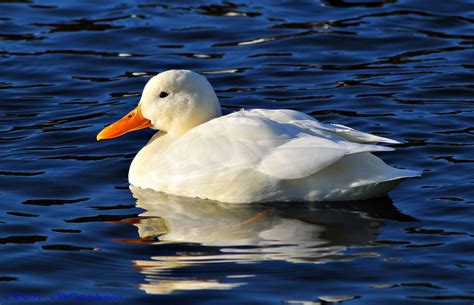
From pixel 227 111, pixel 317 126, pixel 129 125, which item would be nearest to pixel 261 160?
pixel 317 126

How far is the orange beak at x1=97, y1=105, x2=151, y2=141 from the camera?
416 inches

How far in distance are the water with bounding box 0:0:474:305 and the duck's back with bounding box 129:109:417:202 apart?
0.50 feet

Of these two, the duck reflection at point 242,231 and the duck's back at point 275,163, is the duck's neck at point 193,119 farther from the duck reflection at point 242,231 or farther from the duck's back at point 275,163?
the duck reflection at point 242,231

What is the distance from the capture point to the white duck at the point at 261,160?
9359mm

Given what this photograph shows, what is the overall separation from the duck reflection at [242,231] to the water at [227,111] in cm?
2

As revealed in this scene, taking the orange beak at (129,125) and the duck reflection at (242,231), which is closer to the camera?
the duck reflection at (242,231)

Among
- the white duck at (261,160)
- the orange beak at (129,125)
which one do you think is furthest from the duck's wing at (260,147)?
the orange beak at (129,125)

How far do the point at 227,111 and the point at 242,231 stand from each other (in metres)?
3.52

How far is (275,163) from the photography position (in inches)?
370

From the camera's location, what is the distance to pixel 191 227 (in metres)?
9.22

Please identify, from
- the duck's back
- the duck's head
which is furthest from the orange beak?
A: the duck's back

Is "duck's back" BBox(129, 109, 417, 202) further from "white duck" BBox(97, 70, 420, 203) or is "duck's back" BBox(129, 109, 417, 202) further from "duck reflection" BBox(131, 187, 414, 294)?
"duck reflection" BBox(131, 187, 414, 294)

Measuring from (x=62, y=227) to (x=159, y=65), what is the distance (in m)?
5.09

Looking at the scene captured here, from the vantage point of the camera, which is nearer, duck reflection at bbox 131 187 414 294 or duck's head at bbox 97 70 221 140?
duck reflection at bbox 131 187 414 294
